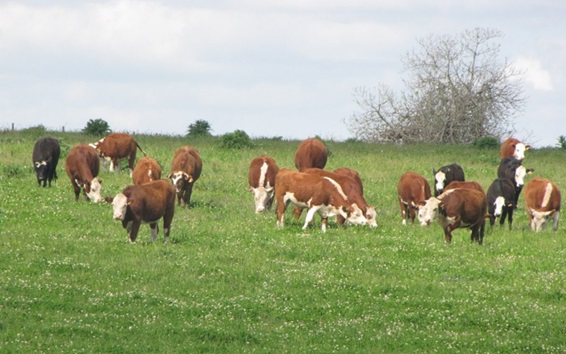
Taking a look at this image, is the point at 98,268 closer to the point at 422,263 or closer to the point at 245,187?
the point at 422,263

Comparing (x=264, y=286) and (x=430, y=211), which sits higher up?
(x=430, y=211)

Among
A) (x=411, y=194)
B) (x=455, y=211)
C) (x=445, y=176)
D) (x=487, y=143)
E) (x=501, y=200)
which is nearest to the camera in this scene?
(x=455, y=211)

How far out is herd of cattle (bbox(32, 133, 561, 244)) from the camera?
2316cm

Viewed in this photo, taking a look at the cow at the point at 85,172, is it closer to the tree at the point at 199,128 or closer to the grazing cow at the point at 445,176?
the grazing cow at the point at 445,176

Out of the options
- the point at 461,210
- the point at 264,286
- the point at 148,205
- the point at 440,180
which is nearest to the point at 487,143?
the point at 440,180

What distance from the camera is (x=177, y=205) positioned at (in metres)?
31.1

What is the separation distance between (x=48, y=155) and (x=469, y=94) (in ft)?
119

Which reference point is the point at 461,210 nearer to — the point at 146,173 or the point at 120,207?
the point at 120,207

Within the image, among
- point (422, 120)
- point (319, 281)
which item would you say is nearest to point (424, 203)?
point (319, 281)

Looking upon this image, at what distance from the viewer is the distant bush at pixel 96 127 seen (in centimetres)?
5119

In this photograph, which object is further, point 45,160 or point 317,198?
point 45,160

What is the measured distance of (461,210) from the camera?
2477cm

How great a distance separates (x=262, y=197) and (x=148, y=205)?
838 cm

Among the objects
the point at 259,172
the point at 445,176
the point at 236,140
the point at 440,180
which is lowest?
the point at 259,172
